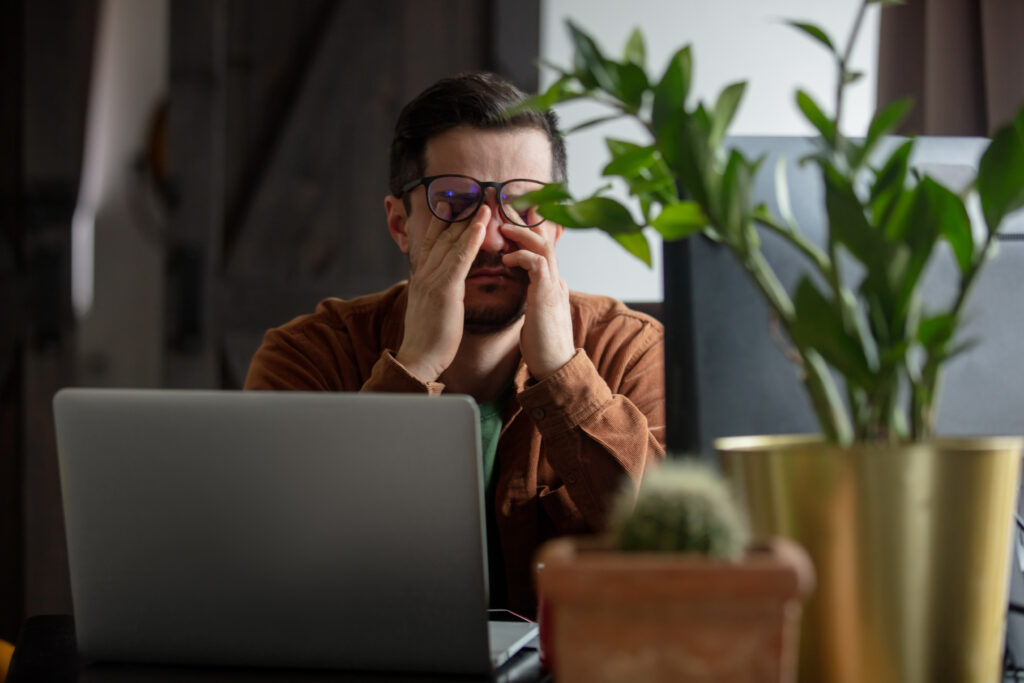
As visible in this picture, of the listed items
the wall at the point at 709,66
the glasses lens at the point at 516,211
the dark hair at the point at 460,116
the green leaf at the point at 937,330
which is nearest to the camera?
the green leaf at the point at 937,330

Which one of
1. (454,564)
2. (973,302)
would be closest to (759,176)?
(973,302)

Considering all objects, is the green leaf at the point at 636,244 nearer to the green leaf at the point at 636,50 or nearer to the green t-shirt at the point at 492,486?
the green leaf at the point at 636,50

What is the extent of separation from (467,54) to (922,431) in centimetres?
260

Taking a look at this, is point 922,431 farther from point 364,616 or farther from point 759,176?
point 364,616

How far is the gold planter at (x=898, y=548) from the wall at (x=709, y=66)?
7.50 feet

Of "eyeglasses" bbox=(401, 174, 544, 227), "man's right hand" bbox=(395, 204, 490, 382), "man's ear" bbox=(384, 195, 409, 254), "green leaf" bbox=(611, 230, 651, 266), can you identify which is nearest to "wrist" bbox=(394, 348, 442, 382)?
"man's right hand" bbox=(395, 204, 490, 382)

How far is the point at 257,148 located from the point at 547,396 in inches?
79.8

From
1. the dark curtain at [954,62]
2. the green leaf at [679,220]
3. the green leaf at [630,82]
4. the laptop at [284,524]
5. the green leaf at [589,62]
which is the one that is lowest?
the laptop at [284,524]

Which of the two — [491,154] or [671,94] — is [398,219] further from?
[671,94]

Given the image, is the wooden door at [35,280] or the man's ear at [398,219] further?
the wooden door at [35,280]

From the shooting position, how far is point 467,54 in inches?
119

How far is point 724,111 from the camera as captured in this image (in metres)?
0.62

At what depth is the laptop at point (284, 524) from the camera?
0.76 metres

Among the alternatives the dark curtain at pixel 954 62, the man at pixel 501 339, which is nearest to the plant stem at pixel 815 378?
the man at pixel 501 339
